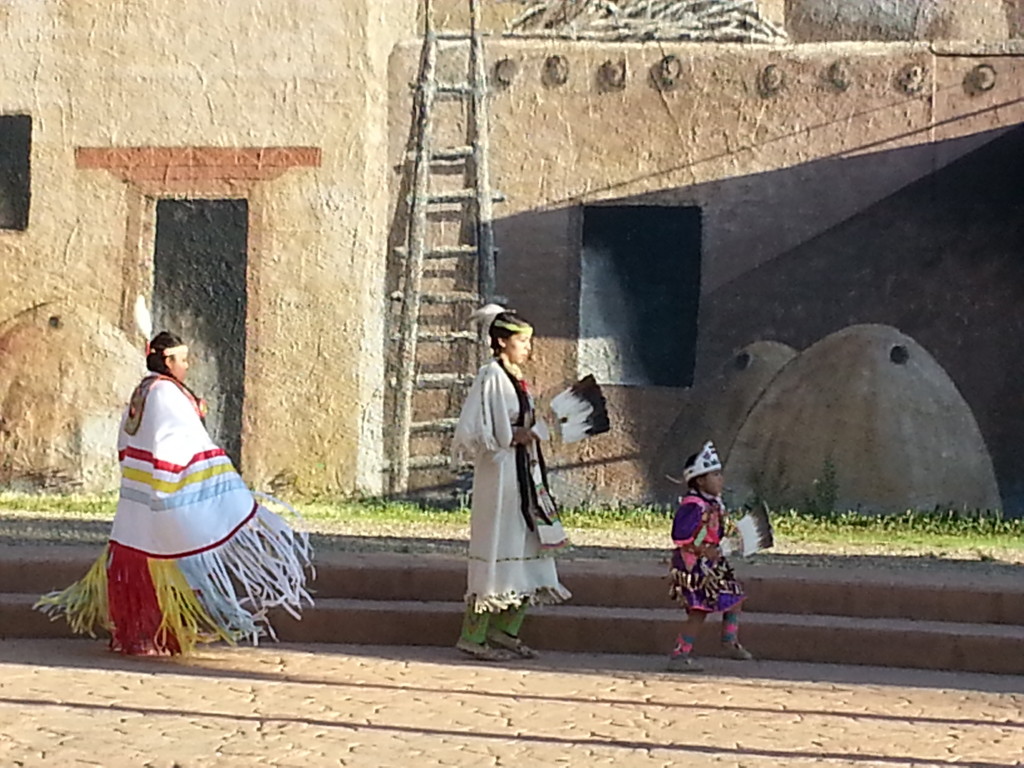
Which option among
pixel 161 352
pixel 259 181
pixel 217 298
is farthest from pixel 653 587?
pixel 259 181

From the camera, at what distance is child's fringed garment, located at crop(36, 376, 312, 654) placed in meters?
6.26

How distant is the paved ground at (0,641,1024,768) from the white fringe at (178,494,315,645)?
0.54 ft

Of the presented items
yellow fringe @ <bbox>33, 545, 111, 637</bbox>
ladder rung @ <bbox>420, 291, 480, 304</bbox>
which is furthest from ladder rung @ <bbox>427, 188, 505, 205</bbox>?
yellow fringe @ <bbox>33, 545, 111, 637</bbox>

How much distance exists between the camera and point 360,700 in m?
5.50

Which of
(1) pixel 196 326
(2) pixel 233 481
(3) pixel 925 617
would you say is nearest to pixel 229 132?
(1) pixel 196 326

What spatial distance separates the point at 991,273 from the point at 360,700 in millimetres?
5862

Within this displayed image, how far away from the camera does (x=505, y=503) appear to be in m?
6.29

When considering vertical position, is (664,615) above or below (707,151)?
below

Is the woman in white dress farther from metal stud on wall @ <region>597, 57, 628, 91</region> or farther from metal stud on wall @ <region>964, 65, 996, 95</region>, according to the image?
metal stud on wall @ <region>964, 65, 996, 95</region>

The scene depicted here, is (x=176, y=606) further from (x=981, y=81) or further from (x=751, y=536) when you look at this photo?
(x=981, y=81)

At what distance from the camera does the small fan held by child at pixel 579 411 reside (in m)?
6.43

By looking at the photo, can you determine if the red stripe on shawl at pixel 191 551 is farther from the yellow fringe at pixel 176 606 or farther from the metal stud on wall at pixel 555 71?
the metal stud on wall at pixel 555 71

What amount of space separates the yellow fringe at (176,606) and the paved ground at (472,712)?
12 cm

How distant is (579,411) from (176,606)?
1688 millimetres
